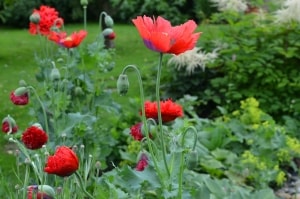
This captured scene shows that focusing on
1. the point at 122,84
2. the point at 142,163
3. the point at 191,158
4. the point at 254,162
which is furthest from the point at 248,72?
the point at 122,84

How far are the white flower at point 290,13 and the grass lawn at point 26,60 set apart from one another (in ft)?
3.03

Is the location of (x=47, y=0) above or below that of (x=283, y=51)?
below

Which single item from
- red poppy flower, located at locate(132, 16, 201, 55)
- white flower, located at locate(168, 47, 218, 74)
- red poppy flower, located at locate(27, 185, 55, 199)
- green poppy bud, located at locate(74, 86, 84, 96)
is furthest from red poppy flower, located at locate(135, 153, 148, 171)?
white flower, located at locate(168, 47, 218, 74)

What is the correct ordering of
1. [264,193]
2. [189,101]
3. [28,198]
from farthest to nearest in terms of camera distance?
[189,101], [264,193], [28,198]

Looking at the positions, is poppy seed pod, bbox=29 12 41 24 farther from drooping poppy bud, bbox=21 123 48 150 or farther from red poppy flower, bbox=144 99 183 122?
red poppy flower, bbox=144 99 183 122

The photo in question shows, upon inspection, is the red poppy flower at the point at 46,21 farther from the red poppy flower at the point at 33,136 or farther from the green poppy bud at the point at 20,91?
the red poppy flower at the point at 33,136

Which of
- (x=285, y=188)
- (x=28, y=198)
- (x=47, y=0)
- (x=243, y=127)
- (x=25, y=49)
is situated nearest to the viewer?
(x=28, y=198)

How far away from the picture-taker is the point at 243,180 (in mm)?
4066

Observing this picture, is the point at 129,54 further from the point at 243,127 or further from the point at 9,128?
the point at 9,128

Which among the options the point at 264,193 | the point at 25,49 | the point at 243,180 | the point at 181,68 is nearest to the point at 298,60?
the point at 181,68

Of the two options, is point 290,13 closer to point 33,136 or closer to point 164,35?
point 33,136

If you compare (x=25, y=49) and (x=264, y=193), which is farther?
(x=25, y=49)

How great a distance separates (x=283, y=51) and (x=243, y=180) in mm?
2310

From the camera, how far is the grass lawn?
7316 millimetres
